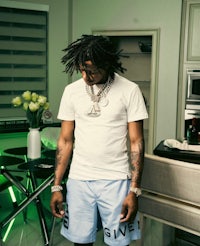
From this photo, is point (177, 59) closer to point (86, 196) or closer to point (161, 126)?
point (161, 126)

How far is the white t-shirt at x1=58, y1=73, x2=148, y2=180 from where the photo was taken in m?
1.72

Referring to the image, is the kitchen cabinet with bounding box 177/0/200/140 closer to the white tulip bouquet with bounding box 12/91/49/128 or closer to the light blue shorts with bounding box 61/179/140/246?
the white tulip bouquet with bounding box 12/91/49/128

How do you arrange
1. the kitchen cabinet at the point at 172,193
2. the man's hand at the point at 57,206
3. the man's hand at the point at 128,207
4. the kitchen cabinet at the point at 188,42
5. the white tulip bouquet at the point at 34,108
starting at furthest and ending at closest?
the kitchen cabinet at the point at 188,42 < the white tulip bouquet at the point at 34,108 < the kitchen cabinet at the point at 172,193 < the man's hand at the point at 57,206 < the man's hand at the point at 128,207

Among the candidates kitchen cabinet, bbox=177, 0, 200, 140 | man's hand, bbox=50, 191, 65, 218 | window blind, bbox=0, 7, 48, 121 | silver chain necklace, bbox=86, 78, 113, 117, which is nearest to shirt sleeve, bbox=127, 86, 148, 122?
silver chain necklace, bbox=86, 78, 113, 117

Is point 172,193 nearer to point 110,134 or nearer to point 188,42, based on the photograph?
point 110,134

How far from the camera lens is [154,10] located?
4570 mm

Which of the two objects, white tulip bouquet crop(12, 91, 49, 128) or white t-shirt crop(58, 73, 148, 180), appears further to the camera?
white tulip bouquet crop(12, 91, 49, 128)

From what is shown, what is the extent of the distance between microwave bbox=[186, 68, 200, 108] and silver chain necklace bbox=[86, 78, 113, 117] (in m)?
2.89

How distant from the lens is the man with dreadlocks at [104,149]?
1723 millimetres

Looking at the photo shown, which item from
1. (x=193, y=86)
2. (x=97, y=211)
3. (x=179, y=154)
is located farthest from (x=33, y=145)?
(x=193, y=86)

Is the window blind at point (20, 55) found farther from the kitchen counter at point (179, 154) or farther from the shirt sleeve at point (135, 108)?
the shirt sleeve at point (135, 108)

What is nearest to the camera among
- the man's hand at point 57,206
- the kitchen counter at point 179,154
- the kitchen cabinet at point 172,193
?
the man's hand at point 57,206

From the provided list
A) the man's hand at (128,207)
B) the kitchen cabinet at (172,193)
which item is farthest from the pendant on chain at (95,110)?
the kitchen cabinet at (172,193)

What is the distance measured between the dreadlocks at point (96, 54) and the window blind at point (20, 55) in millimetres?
2805
